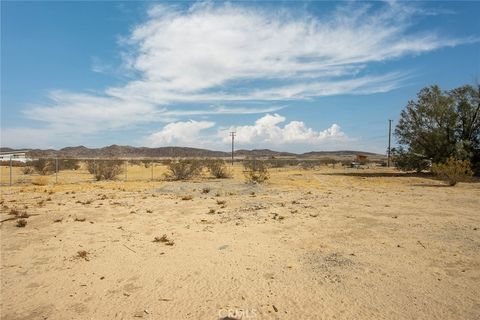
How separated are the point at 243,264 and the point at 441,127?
33826 millimetres

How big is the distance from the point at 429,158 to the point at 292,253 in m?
32.2

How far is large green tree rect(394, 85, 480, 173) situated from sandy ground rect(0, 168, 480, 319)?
23.6 meters

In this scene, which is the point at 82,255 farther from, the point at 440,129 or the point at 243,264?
the point at 440,129

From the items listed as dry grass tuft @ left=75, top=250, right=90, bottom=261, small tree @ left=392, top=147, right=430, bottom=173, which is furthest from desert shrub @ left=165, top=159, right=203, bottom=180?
dry grass tuft @ left=75, top=250, right=90, bottom=261

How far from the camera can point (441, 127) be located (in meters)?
36.5

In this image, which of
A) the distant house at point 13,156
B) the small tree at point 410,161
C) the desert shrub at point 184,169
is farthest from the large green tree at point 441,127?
the distant house at point 13,156

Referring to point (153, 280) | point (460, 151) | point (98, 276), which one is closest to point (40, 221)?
point (98, 276)

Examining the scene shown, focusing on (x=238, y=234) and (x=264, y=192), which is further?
(x=264, y=192)

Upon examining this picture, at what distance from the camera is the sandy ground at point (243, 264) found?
6.09 m

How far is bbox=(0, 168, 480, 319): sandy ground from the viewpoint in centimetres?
609

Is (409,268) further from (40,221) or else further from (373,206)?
(40,221)

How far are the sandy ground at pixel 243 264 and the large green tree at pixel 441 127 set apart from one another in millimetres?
23576

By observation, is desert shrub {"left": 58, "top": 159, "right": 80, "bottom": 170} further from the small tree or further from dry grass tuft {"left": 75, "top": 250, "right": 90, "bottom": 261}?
dry grass tuft {"left": 75, "top": 250, "right": 90, "bottom": 261}

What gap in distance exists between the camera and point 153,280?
729 centimetres
